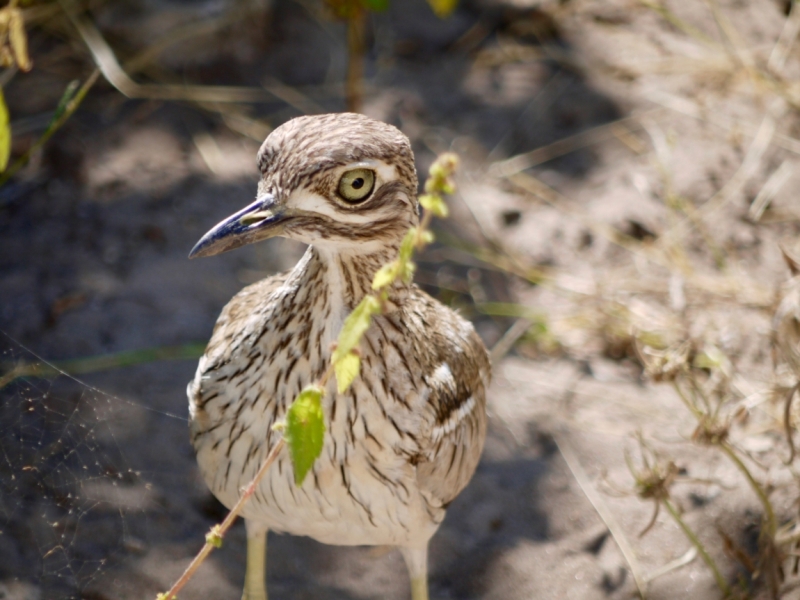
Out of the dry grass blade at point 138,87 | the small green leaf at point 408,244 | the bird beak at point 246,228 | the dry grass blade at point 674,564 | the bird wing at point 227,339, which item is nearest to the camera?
the small green leaf at point 408,244

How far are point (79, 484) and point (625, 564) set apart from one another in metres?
1.86

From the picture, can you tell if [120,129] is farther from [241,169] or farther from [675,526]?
[675,526]

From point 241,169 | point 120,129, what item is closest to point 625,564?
point 241,169

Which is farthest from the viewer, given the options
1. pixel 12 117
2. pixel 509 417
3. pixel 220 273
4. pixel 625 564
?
pixel 12 117

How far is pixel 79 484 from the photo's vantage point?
2.46 m

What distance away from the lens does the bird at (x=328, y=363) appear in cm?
208

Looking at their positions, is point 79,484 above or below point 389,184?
below

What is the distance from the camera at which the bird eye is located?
2082mm

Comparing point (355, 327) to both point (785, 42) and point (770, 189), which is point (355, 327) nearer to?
point (770, 189)

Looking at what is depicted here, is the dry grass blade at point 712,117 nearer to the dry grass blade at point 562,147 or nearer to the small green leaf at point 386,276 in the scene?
the dry grass blade at point 562,147

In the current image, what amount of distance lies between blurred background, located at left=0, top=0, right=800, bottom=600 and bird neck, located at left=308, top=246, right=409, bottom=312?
2.56 ft

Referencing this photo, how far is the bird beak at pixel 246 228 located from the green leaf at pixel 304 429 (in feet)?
1.51

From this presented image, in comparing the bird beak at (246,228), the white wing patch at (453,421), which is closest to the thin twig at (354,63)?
the white wing patch at (453,421)

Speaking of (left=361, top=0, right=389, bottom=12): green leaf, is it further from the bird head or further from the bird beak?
the bird beak
